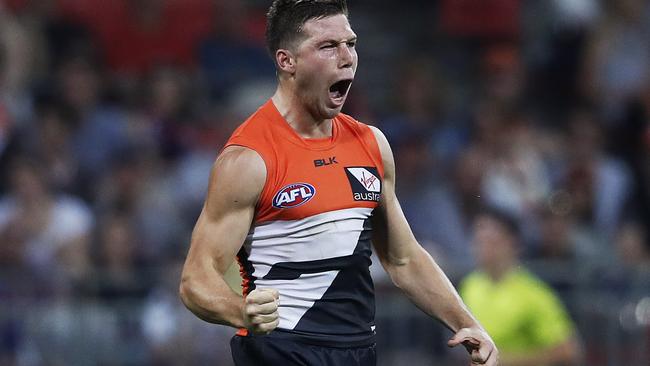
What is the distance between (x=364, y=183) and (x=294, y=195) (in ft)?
1.12

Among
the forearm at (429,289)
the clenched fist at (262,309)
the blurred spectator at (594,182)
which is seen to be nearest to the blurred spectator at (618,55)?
the blurred spectator at (594,182)

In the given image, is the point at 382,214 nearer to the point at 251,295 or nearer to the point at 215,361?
the point at 251,295

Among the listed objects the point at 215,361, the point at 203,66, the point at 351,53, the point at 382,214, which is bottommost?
the point at 215,361

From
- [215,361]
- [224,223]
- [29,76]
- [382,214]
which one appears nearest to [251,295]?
[224,223]

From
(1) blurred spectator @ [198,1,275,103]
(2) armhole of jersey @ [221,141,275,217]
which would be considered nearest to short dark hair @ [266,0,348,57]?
(2) armhole of jersey @ [221,141,275,217]

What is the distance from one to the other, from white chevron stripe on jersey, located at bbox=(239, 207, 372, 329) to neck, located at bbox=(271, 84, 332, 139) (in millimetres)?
360

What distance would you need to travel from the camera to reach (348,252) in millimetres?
5121

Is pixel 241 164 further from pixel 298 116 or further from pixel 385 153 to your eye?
pixel 385 153

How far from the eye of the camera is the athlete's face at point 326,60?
5.05 metres

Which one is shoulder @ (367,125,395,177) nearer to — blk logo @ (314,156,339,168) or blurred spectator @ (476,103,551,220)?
blk logo @ (314,156,339,168)

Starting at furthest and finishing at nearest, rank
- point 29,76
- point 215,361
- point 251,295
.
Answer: point 29,76
point 215,361
point 251,295

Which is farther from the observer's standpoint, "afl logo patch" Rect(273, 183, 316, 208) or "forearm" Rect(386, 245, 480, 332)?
"forearm" Rect(386, 245, 480, 332)

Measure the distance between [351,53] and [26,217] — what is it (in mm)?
5657

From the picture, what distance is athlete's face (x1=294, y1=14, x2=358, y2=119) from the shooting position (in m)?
5.05
